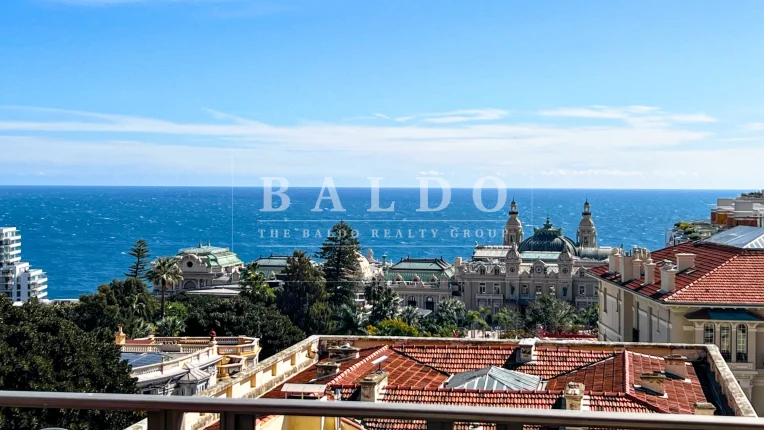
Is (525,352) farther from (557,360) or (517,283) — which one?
(517,283)

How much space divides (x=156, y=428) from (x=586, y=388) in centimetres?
1157

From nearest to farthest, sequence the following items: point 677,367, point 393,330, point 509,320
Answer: point 677,367 → point 393,330 → point 509,320

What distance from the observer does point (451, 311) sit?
65.4 meters

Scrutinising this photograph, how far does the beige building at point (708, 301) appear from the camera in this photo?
20797mm

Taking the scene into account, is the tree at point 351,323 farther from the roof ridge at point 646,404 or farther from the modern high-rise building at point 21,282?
the modern high-rise building at point 21,282

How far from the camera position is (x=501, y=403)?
11648 mm

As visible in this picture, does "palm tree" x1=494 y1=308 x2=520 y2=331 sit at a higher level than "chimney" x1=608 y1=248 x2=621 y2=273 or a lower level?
lower

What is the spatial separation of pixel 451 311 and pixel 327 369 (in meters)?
51.4

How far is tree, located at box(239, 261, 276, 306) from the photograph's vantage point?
193 feet

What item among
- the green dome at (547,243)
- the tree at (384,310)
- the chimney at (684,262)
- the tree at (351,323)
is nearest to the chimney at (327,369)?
the chimney at (684,262)

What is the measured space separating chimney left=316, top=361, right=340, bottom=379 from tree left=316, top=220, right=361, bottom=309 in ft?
173

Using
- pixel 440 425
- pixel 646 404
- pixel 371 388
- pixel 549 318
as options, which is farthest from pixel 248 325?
pixel 440 425

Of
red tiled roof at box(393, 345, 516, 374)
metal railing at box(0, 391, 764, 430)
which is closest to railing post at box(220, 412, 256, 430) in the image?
metal railing at box(0, 391, 764, 430)

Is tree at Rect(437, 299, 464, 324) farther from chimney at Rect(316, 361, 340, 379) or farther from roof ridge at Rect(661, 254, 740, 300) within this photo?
chimney at Rect(316, 361, 340, 379)
